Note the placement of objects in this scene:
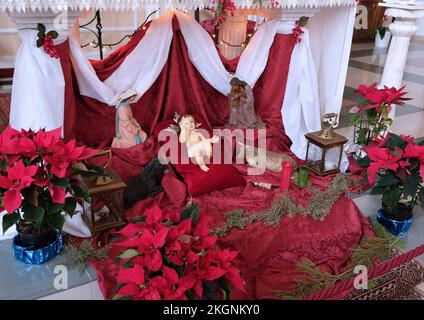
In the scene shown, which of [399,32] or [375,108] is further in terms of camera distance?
[399,32]

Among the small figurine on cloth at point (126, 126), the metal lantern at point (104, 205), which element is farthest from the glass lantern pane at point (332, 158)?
the metal lantern at point (104, 205)

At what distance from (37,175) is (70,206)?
207 mm

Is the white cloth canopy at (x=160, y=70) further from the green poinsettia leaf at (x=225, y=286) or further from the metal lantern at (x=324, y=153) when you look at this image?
the green poinsettia leaf at (x=225, y=286)

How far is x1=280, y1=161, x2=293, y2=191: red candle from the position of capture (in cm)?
284

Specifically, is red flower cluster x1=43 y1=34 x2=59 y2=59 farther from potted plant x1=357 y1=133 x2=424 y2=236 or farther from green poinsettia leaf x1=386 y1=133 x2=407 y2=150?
green poinsettia leaf x1=386 y1=133 x2=407 y2=150

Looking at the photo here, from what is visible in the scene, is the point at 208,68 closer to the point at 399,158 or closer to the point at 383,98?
the point at 383,98

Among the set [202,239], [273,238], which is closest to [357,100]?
[273,238]

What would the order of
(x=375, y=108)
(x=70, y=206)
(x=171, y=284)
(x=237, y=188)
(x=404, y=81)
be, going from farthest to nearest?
(x=404, y=81) → (x=375, y=108) → (x=237, y=188) → (x=70, y=206) → (x=171, y=284)

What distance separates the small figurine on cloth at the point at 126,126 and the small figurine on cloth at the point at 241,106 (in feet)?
2.60

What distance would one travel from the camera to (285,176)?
287cm

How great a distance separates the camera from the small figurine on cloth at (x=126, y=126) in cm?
318

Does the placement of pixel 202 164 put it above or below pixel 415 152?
below

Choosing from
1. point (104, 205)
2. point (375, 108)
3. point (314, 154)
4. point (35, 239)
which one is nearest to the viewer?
point (35, 239)

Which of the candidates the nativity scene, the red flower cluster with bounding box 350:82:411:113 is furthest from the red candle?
the red flower cluster with bounding box 350:82:411:113
